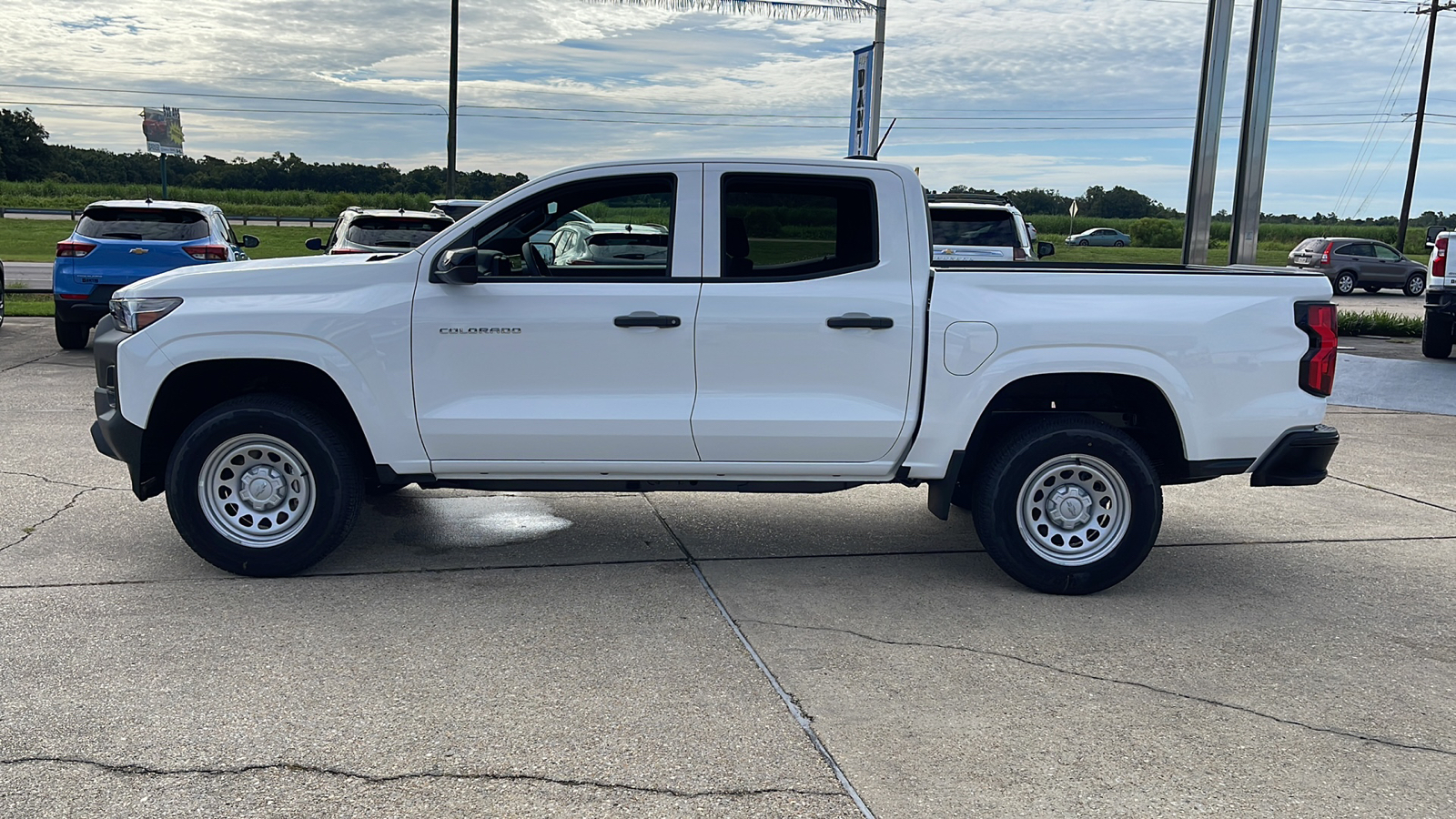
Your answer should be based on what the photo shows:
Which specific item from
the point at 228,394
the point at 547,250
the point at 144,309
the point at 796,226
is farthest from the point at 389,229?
the point at 796,226

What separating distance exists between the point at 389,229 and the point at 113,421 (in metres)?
10.1

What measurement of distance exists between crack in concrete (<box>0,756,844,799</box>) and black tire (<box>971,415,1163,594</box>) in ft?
7.50

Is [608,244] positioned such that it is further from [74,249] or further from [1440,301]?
[1440,301]

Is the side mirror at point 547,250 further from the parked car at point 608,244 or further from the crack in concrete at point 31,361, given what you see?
the crack in concrete at point 31,361

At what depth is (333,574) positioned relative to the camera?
5.64 meters

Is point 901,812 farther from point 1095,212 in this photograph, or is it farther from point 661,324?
point 1095,212

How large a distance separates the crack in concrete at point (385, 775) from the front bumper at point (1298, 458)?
3062mm

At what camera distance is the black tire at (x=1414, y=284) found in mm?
34031

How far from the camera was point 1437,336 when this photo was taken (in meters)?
16.0

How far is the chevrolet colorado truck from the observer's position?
48.9 ft

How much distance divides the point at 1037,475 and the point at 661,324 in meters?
1.86

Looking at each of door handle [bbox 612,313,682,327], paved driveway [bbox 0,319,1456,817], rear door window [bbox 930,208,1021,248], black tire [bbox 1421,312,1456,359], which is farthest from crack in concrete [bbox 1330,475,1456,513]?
black tire [bbox 1421,312,1456,359]

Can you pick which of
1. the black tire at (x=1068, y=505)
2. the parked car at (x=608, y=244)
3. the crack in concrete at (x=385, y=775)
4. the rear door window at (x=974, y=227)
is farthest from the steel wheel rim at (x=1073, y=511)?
the rear door window at (x=974, y=227)

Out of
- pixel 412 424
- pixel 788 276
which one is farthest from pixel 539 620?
pixel 788 276
